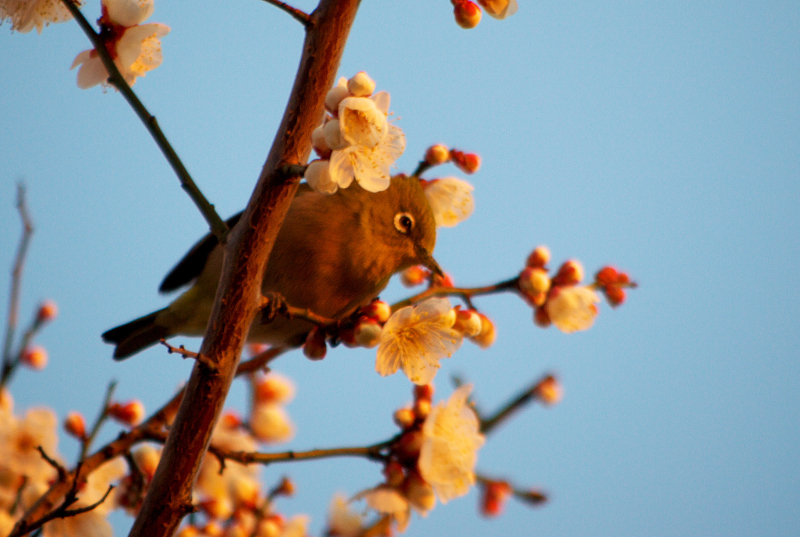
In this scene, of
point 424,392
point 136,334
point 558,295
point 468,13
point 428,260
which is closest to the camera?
point 468,13

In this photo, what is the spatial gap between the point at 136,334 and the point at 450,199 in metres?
1.64

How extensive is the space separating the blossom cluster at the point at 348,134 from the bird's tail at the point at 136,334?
186cm

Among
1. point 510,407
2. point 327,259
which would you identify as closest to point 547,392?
point 510,407

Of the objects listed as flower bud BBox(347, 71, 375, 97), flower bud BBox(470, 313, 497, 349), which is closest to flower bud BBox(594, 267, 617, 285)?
flower bud BBox(470, 313, 497, 349)

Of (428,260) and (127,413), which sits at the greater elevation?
(428,260)

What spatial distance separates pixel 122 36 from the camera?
1902 millimetres

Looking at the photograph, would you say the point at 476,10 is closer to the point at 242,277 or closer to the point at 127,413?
the point at 242,277

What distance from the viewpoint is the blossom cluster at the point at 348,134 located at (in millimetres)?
1524

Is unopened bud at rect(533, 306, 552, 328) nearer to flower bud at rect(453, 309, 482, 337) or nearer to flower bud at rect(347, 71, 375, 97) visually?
flower bud at rect(453, 309, 482, 337)

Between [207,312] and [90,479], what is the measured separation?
2.63 feet

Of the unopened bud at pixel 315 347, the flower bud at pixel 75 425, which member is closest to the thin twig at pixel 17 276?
the flower bud at pixel 75 425

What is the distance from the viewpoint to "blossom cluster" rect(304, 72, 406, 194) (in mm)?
1524

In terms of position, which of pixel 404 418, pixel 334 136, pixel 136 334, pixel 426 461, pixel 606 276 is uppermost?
pixel 136 334

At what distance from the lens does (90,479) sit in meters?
2.41
